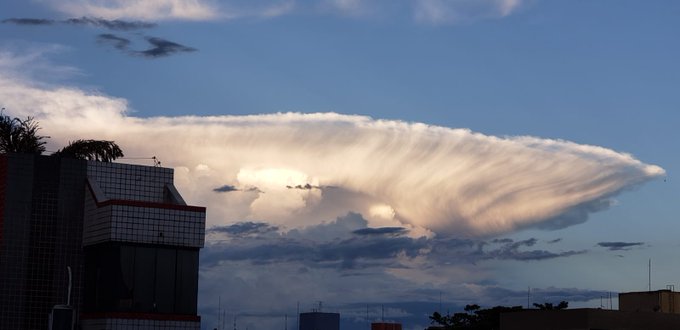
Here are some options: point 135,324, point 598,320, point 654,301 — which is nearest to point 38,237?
point 135,324

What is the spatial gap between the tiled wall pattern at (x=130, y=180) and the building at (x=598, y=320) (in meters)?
25.2

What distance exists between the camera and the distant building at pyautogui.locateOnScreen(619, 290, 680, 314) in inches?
3002

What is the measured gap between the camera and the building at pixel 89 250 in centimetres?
6100

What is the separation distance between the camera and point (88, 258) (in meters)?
62.8

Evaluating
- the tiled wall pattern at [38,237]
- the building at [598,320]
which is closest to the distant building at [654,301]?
the building at [598,320]

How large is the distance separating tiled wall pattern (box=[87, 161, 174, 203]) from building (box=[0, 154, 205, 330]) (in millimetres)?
193

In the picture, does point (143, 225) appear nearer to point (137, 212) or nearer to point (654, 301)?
point (137, 212)

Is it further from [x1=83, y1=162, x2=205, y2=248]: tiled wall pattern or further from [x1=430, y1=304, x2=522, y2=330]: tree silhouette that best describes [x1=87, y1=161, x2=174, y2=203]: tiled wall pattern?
[x1=430, y1=304, x2=522, y2=330]: tree silhouette

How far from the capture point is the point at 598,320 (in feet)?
211

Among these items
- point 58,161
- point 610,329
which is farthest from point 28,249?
point 610,329

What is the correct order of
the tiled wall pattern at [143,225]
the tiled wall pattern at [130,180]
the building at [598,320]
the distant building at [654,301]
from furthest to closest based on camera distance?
the distant building at [654,301] < the tiled wall pattern at [130,180] < the building at [598,320] < the tiled wall pattern at [143,225]

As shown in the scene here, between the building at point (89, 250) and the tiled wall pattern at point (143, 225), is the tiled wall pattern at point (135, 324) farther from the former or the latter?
the tiled wall pattern at point (143, 225)

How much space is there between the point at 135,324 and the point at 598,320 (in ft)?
91.1

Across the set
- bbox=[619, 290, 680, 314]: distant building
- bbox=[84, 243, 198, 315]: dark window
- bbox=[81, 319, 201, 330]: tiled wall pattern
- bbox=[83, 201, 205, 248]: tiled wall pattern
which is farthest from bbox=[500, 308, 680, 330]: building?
bbox=[83, 201, 205, 248]: tiled wall pattern
